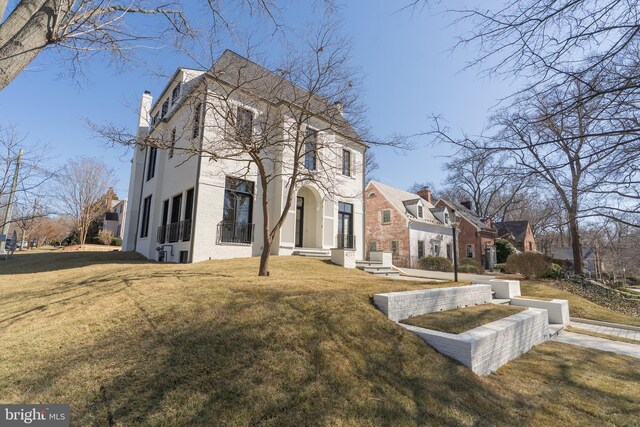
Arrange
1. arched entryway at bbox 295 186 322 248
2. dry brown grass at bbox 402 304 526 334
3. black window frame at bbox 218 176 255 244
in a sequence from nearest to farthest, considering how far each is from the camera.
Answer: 1. dry brown grass at bbox 402 304 526 334
2. black window frame at bbox 218 176 255 244
3. arched entryway at bbox 295 186 322 248

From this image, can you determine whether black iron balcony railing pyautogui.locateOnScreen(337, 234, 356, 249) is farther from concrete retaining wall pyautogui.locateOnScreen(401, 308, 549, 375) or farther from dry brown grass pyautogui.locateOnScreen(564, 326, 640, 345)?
concrete retaining wall pyautogui.locateOnScreen(401, 308, 549, 375)

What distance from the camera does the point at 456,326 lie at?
5.38m

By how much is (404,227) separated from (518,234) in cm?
2059

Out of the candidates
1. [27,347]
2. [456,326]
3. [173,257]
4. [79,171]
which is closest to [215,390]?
[27,347]

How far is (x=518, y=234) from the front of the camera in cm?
3584

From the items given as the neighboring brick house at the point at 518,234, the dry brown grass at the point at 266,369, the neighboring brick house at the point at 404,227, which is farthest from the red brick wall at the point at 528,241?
the dry brown grass at the point at 266,369

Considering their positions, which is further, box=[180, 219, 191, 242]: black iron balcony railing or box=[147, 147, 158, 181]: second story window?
box=[147, 147, 158, 181]: second story window

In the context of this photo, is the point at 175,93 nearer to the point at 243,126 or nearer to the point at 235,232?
the point at 235,232

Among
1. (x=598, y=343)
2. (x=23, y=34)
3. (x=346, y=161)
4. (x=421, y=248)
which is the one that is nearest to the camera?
(x=23, y=34)

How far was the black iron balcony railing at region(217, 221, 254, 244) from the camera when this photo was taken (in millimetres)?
12310

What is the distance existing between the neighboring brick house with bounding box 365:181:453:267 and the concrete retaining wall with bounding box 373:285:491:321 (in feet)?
51.3

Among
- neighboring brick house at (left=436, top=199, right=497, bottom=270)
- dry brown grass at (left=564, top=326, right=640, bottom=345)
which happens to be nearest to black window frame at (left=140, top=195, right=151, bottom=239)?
dry brown grass at (left=564, top=326, right=640, bottom=345)

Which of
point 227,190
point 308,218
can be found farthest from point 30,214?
point 308,218

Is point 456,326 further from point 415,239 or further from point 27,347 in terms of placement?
point 415,239
